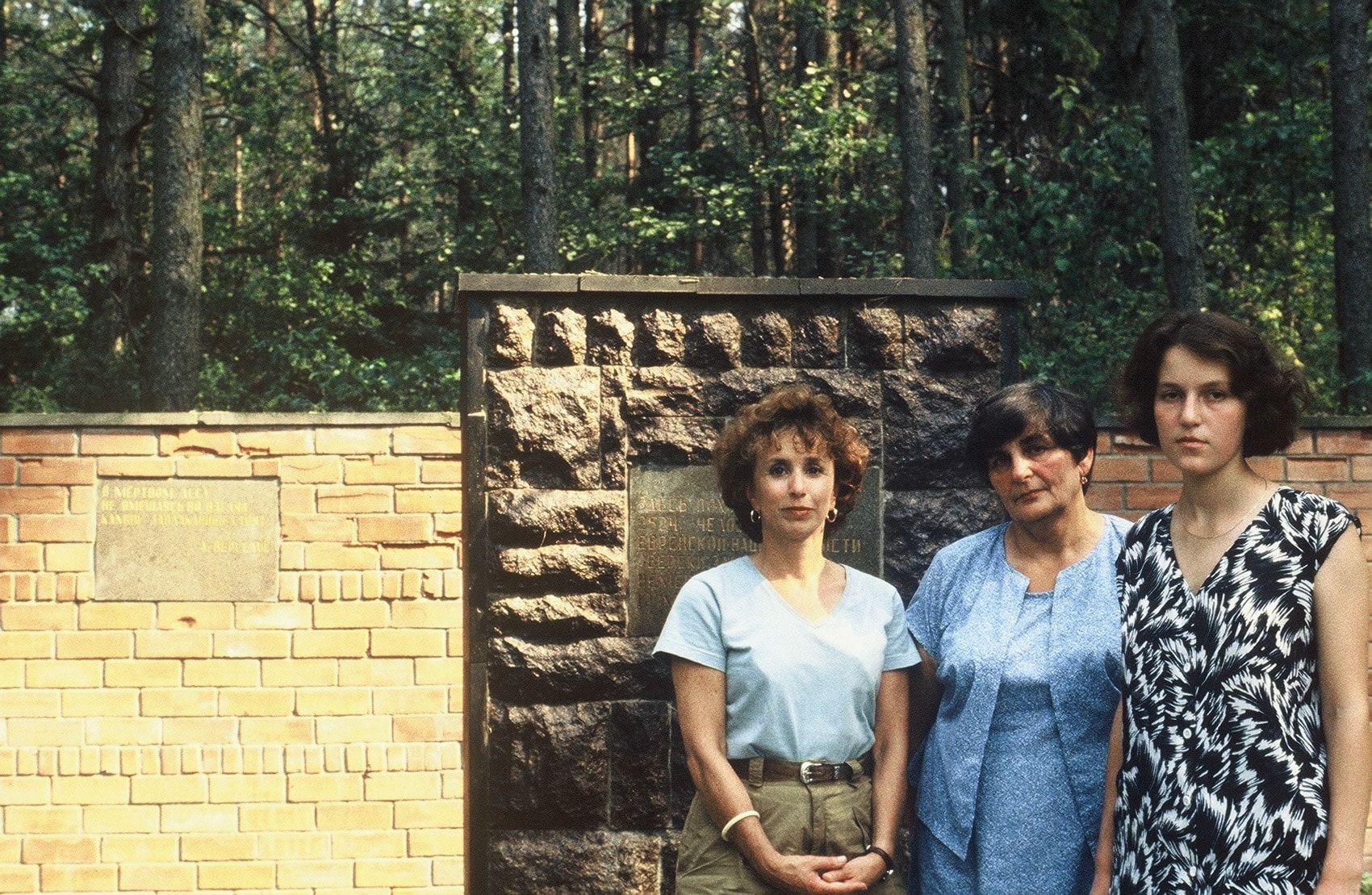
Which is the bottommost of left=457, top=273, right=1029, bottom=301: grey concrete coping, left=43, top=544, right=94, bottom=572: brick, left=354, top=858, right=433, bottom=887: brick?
left=354, top=858, right=433, bottom=887: brick

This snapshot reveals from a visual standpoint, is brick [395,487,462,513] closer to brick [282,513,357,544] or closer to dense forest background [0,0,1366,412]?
brick [282,513,357,544]

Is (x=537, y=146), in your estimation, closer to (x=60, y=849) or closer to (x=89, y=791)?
(x=89, y=791)

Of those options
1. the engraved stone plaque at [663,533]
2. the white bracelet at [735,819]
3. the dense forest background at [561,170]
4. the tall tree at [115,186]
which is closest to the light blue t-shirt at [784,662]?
the white bracelet at [735,819]

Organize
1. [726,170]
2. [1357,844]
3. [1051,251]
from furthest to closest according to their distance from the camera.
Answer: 1. [726,170]
2. [1051,251]
3. [1357,844]

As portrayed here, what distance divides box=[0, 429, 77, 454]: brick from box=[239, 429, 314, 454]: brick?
0.66m

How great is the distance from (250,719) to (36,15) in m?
18.7

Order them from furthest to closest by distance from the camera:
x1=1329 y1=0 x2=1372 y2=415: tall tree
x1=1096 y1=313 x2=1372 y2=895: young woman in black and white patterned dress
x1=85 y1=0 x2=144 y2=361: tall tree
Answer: x1=85 y1=0 x2=144 y2=361: tall tree → x1=1329 y1=0 x2=1372 y2=415: tall tree → x1=1096 y1=313 x2=1372 y2=895: young woman in black and white patterned dress

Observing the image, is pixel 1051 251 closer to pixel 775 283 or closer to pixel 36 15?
pixel 775 283

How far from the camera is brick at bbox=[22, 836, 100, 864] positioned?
219 inches

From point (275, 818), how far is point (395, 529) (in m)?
1.24

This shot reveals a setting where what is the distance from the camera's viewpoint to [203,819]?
5.64 metres

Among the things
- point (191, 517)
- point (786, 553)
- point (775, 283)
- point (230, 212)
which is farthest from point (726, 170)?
point (786, 553)

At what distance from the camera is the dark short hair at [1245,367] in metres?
2.48

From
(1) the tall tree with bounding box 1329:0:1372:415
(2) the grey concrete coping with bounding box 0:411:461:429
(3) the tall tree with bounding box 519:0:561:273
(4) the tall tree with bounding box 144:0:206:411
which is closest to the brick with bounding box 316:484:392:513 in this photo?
(2) the grey concrete coping with bounding box 0:411:461:429
